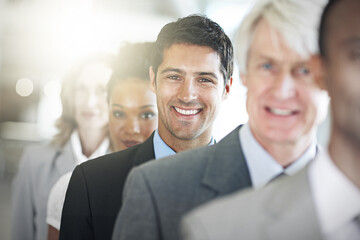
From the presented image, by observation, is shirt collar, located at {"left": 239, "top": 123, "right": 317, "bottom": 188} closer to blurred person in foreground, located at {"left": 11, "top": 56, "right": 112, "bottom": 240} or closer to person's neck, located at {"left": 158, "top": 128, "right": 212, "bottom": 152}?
person's neck, located at {"left": 158, "top": 128, "right": 212, "bottom": 152}

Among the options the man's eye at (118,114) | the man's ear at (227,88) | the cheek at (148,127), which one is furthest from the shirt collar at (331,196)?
the man's eye at (118,114)

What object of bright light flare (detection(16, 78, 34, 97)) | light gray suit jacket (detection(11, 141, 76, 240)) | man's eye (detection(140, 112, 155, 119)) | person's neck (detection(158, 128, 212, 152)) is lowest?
light gray suit jacket (detection(11, 141, 76, 240))

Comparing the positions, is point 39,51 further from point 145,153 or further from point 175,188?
point 175,188

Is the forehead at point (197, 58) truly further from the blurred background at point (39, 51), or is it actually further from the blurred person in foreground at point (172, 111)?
the blurred background at point (39, 51)

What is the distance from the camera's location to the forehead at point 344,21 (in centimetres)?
101

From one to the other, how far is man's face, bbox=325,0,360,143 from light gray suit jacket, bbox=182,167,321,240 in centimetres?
→ 17

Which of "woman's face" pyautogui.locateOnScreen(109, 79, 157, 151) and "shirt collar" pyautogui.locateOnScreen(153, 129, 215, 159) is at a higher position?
"woman's face" pyautogui.locateOnScreen(109, 79, 157, 151)

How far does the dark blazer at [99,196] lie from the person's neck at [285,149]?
1.47 feet

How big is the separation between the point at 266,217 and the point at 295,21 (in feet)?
1.73

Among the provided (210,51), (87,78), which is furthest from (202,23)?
(87,78)

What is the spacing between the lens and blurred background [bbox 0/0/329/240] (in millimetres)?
1908

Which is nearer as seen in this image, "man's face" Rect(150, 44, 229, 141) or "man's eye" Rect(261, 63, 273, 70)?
"man's eye" Rect(261, 63, 273, 70)

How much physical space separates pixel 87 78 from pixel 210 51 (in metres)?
0.72

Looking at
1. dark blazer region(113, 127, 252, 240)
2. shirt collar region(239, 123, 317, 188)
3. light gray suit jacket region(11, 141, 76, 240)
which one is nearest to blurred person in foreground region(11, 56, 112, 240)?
light gray suit jacket region(11, 141, 76, 240)
